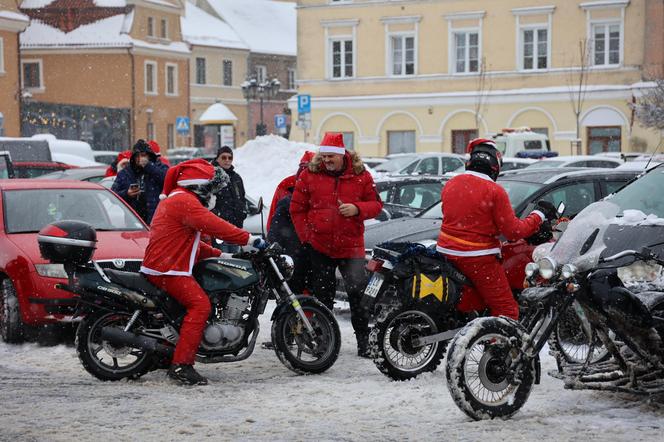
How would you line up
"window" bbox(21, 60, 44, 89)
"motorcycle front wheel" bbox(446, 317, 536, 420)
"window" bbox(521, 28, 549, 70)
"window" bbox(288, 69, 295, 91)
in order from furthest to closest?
"window" bbox(288, 69, 295, 91) → "window" bbox(21, 60, 44, 89) → "window" bbox(521, 28, 549, 70) → "motorcycle front wheel" bbox(446, 317, 536, 420)

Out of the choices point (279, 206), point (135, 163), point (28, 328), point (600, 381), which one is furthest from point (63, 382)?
point (135, 163)

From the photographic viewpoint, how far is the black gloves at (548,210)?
8.06 m

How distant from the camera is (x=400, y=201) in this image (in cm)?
1575

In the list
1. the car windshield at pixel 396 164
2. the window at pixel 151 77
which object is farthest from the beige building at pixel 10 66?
the car windshield at pixel 396 164

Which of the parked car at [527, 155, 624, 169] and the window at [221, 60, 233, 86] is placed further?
the window at [221, 60, 233, 86]

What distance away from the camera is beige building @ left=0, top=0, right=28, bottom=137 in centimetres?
5519

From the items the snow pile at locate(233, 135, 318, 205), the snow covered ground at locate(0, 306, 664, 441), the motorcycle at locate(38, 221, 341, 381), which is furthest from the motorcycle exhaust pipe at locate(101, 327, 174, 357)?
the snow pile at locate(233, 135, 318, 205)

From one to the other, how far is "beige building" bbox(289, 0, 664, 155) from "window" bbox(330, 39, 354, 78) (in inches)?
1.7

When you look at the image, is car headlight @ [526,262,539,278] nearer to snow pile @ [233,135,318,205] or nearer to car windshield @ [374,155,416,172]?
snow pile @ [233,135,318,205]

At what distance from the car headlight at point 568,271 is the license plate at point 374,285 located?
1984 mm

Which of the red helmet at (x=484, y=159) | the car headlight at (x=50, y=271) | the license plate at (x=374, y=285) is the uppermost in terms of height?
the red helmet at (x=484, y=159)

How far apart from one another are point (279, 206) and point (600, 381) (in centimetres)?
412

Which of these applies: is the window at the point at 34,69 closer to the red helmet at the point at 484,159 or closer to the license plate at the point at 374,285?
the license plate at the point at 374,285

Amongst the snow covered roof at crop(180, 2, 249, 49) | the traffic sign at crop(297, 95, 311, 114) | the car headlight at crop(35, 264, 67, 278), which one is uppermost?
the snow covered roof at crop(180, 2, 249, 49)
